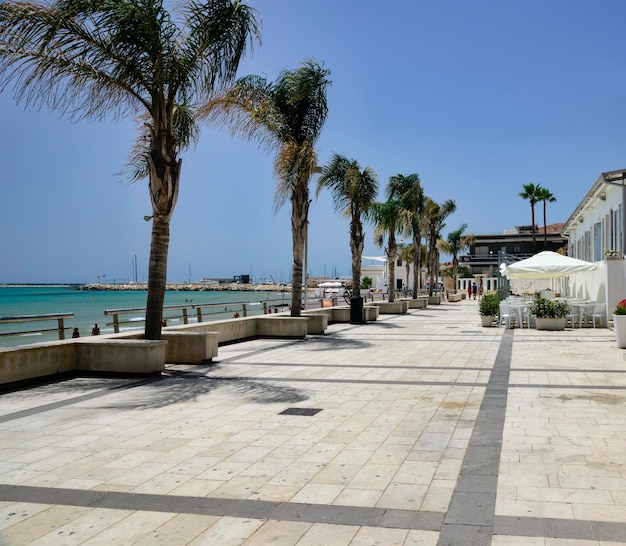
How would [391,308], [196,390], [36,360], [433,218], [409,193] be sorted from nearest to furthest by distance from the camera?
1. [196,390]
2. [36,360]
3. [391,308]
4. [409,193]
5. [433,218]

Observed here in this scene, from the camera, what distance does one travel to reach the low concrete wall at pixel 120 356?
34.2ft

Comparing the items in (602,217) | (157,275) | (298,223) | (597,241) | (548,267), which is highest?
(602,217)

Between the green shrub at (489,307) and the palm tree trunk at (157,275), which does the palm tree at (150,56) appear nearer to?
the palm tree trunk at (157,275)

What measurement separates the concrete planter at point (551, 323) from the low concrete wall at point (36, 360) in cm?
1412

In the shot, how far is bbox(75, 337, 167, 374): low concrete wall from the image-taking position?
10.4m

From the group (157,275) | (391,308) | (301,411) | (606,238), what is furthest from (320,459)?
(391,308)

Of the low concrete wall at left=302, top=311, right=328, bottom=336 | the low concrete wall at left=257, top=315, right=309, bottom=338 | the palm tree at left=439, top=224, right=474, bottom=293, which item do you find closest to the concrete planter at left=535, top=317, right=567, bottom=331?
the low concrete wall at left=302, top=311, right=328, bottom=336

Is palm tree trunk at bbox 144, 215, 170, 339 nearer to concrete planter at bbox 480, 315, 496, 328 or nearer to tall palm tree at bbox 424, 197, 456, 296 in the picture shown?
concrete planter at bbox 480, 315, 496, 328

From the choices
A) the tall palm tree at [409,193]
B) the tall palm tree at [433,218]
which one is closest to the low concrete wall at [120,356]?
the tall palm tree at [409,193]

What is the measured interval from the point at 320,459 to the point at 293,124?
46.0 ft

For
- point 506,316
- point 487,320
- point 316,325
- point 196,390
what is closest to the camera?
point 196,390

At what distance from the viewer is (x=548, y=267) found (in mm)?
19844

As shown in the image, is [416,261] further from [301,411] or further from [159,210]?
[301,411]

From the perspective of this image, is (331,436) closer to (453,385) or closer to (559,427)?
(559,427)
